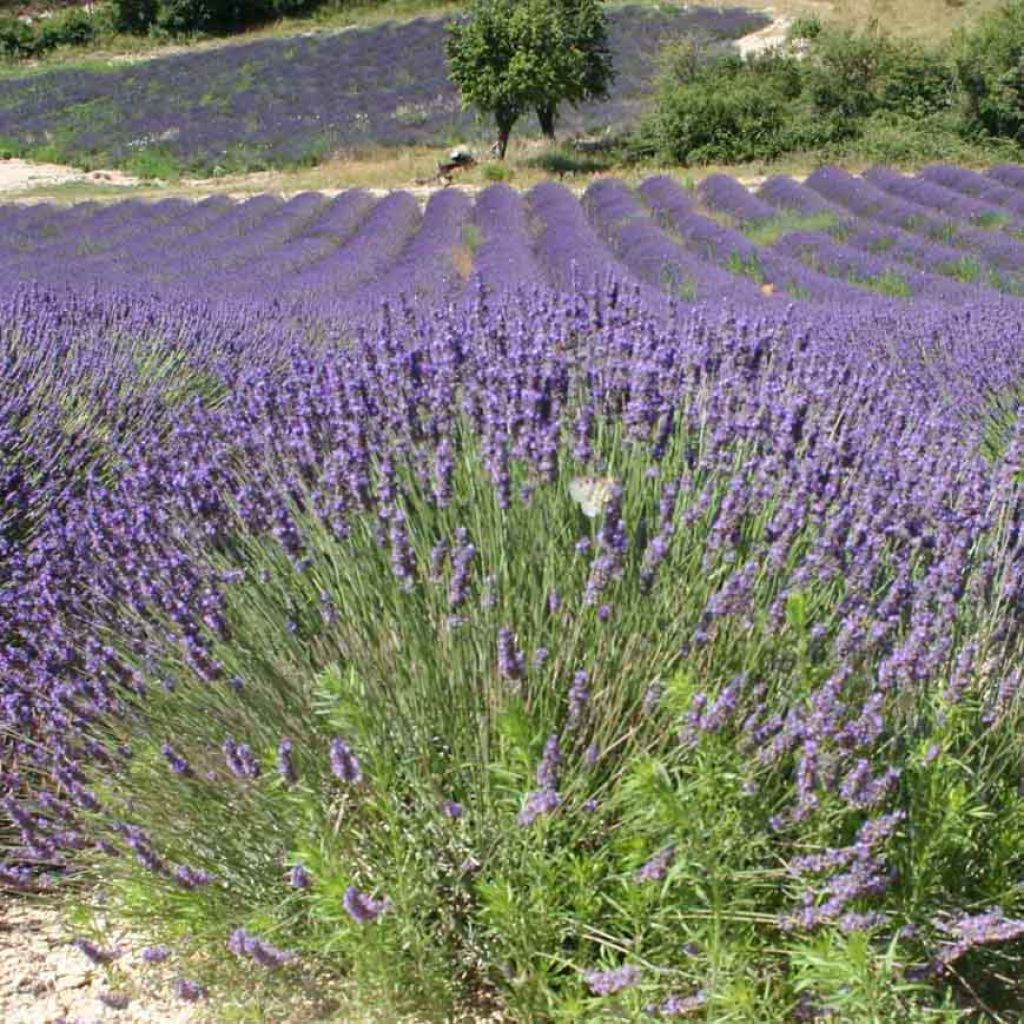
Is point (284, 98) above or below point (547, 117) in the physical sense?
above

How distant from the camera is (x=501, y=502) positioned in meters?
2.44

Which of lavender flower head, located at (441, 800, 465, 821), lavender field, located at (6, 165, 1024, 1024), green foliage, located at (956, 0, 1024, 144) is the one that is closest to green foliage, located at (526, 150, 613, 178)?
green foliage, located at (956, 0, 1024, 144)

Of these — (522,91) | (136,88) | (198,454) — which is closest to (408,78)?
(136,88)

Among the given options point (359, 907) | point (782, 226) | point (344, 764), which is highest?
point (344, 764)

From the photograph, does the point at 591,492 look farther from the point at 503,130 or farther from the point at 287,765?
the point at 503,130

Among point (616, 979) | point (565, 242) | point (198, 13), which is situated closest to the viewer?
point (616, 979)

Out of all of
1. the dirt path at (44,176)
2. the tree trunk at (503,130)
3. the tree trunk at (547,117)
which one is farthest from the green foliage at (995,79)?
the dirt path at (44,176)

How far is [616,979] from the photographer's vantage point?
1817mm

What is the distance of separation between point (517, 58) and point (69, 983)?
22.2 meters

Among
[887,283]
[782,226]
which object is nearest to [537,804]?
[887,283]

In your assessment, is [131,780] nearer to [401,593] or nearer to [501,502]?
[401,593]

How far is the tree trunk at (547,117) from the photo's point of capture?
24328 millimetres

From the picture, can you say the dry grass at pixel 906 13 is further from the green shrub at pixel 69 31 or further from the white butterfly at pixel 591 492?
the white butterfly at pixel 591 492

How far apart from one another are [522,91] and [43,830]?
21853 millimetres
